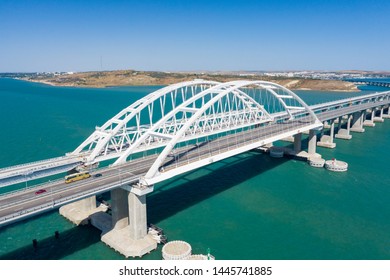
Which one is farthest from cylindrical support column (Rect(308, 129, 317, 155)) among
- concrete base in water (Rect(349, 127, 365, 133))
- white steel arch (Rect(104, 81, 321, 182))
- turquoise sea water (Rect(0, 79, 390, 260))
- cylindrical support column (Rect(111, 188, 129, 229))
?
cylindrical support column (Rect(111, 188, 129, 229))

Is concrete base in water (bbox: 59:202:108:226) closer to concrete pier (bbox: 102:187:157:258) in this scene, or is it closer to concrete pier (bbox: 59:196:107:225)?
concrete pier (bbox: 59:196:107:225)

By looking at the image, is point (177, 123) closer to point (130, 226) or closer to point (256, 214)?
point (256, 214)

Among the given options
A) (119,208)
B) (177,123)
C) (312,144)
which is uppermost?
(177,123)

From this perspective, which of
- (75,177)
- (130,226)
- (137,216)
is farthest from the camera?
(75,177)

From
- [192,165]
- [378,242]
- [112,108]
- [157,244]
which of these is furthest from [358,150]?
[112,108]

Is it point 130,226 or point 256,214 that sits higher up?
point 130,226

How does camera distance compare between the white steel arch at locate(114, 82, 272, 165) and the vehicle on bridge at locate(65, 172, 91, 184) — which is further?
the white steel arch at locate(114, 82, 272, 165)

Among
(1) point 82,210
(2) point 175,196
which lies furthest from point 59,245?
(2) point 175,196
